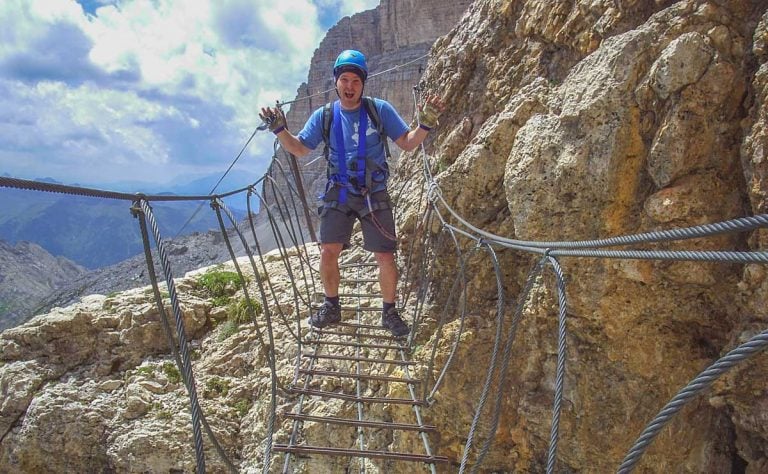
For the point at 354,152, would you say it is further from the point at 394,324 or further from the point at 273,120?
the point at 394,324

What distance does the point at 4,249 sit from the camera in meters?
70.9

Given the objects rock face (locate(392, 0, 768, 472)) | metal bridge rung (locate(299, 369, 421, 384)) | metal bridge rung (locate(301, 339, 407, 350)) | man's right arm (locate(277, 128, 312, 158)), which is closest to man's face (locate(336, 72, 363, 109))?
man's right arm (locate(277, 128, 312, 158))

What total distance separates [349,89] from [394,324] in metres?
2.08

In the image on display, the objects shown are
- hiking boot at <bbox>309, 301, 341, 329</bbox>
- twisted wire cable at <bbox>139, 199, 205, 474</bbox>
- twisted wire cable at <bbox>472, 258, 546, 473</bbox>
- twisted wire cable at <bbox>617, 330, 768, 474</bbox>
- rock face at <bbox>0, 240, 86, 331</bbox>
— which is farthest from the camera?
rock face at <bbox>0, 240, 86, 331</bbox>

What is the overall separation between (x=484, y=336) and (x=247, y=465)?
211 centimetres

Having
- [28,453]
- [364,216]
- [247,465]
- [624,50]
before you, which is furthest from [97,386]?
[624,50]

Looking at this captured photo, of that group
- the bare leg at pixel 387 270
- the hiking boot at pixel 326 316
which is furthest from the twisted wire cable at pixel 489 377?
the hiking boot at pixel 326 316

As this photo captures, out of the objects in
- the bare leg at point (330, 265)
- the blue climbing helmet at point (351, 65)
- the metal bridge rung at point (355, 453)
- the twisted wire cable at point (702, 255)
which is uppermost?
the blue climbing helmet at point (351, 65)

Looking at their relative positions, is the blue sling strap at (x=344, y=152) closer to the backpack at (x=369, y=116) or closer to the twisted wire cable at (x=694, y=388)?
the backpack at (x=369, y=116)

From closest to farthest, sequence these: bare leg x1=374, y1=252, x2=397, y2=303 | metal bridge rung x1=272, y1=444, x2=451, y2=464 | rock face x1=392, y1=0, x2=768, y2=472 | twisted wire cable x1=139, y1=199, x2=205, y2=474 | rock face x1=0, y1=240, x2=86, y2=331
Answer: twisted wire cable x1=139, y1=199, x2=205, y2=474
rock face x1=392, y1=0, x2=768, y2=472
metal bridge rung x1=272, y1=444, x2=451, y2=464
bare leg x1=374, y1=252, x2=397, y2=303
rock face x1=0, y1=240, x2=86, y2=331

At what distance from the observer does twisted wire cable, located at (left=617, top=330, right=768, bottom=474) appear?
3.34 feet

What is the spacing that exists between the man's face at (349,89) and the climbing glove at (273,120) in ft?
1.75

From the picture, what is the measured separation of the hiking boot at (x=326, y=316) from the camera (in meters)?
4.50

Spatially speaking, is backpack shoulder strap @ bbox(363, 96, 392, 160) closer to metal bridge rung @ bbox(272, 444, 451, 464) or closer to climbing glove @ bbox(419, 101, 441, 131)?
climbing glove @ bbox(419, 101, 441, 131)
